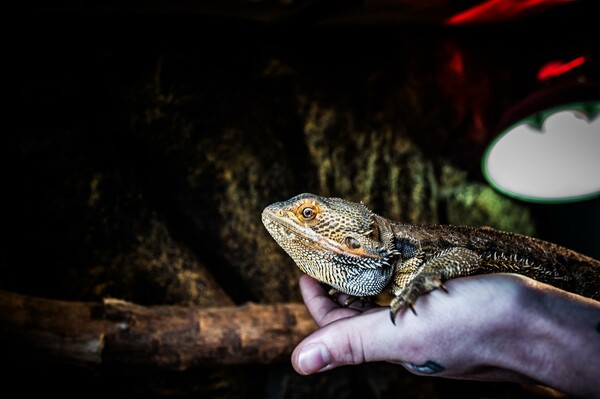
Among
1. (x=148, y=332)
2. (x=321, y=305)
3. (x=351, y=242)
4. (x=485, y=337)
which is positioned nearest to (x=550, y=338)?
(x=485, y=337)

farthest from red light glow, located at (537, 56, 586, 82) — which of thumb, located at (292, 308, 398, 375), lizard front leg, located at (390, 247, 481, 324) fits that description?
→ thumb, located at (292, 308, 398, 375)

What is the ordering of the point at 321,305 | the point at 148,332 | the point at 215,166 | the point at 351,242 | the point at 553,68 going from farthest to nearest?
the point at 553,68, the point at 215,166, the point at 148,332, the point at 321,305, the point at 351,242

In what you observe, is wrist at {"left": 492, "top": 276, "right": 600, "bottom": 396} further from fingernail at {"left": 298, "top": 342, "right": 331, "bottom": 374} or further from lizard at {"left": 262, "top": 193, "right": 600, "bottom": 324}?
fingernail at {"left": 298, "top": 342, "right": 331, "bottom": 374}

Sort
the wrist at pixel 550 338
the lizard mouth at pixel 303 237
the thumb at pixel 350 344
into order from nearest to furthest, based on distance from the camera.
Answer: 1. the wrist at pixel 550 338
2. the thumb at pixel 350 344
3. the lizard mouth at pixel 303 237

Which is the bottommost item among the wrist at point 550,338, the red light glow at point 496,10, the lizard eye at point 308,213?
the wrist at point 550,338

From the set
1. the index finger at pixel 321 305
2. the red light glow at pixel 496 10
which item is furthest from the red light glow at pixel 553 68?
the index finger at pixel 321 305

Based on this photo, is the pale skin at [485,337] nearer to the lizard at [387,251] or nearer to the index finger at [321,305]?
the lizard at [387,251]

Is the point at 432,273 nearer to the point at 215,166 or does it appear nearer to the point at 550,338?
the point at 550,338
